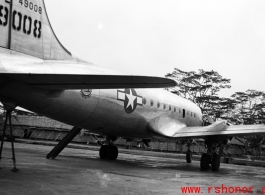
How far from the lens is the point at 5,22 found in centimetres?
894

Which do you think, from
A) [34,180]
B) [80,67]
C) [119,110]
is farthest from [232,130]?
[34,180]

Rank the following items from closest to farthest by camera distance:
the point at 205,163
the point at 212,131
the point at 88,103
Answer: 1. the point at 88,103
2. the point at 212,131
3. the point at 205,163

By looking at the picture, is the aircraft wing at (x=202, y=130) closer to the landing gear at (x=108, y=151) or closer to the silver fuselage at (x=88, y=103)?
the silver fuselage at (x=88, y=103)

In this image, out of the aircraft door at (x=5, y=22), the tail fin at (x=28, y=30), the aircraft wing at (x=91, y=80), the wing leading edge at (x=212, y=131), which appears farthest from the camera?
the wing leading edge at (x=212, y=131)

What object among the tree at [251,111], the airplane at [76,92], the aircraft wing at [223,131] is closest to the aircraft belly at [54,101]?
the airplane at [76,92]

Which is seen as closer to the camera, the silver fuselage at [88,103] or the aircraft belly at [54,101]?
the silver fuselage at [88,103]

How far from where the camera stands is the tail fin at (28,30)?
8.99 m

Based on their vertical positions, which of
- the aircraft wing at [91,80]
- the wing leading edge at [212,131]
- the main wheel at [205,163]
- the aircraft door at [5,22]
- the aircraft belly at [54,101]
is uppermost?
the aircraft door at [5,22]

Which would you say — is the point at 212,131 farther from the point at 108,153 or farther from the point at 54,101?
the point at 54,101

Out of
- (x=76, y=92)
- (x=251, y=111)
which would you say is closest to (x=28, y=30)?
(x=76, y=92)

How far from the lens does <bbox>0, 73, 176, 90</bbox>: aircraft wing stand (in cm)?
729

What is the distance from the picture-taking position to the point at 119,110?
14.2 meters

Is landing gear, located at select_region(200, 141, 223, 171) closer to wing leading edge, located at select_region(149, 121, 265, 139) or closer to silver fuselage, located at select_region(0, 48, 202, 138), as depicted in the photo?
wing leading edge, located at select_region(149, 121, 265, 139)

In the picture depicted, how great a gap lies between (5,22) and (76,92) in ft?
12.1
